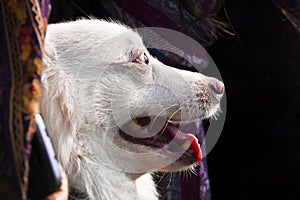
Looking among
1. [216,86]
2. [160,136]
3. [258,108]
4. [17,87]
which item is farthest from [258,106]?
[17,87]

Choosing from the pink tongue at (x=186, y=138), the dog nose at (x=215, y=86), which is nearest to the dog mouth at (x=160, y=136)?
the pink tongue at (x=186, y=138)

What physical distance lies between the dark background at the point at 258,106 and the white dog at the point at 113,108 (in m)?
0.59

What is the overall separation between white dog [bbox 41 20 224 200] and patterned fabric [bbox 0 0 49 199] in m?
0.44

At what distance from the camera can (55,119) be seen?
1.25 metres

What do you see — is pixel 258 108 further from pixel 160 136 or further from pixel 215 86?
pixel 160 136

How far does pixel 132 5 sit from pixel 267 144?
30.2 inches

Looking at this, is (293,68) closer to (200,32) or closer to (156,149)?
(200,32)

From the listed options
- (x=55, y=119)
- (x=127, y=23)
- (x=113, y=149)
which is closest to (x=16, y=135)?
(x=55, y=119)

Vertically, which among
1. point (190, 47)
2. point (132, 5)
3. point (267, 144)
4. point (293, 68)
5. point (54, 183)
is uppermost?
point (54, 183)

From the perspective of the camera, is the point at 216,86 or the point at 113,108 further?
the point at 216,86

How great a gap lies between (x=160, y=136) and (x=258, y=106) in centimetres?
83

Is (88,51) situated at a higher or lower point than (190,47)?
higher

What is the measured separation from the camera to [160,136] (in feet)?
4.58

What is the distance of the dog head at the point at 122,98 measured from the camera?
1.33 meters
